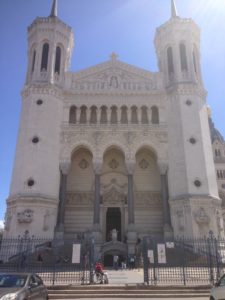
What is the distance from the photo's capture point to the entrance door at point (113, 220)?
26.6m

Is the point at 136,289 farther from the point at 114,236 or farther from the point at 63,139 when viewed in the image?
the point at 63,139

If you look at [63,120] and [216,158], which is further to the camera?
[216,158]

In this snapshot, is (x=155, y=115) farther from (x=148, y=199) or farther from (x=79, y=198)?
(x=79, y=198)

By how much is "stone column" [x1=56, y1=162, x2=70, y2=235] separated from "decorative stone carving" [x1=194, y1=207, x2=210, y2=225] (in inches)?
418

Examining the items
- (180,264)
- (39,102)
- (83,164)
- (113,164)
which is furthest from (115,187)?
(180,264)

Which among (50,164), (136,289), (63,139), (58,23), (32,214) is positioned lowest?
(136,289)

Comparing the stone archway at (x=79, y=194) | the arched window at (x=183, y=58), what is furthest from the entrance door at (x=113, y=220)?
the arched window at (x=183, y=58)

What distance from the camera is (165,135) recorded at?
27375 mm

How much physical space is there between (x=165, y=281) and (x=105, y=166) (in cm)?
1562

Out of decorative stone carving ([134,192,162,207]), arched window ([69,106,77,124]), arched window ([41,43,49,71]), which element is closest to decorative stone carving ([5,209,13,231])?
arched window ([69,106,77,124])

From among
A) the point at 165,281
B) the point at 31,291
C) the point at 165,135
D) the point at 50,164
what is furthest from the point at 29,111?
the point at 31,291

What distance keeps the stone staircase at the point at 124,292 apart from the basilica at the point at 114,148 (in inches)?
420

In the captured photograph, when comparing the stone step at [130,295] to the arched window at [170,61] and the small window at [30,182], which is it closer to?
the small window at [30,182]

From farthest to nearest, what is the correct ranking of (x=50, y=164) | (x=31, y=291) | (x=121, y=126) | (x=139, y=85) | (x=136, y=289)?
(x=139, y=85) → (x=121, y=126) → (x=50, y=164) → (x=136, y=289) → (x=31, y=291)
